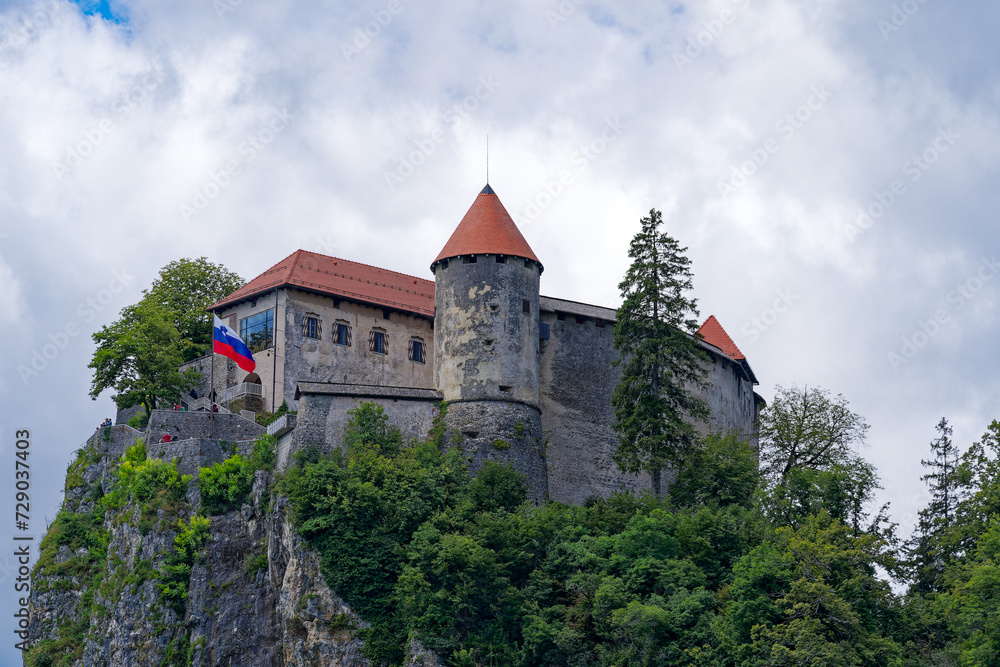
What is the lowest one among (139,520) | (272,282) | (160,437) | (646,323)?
(139,520)

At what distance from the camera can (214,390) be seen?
189 feet

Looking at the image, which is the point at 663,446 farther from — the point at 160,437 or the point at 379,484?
the point at 160,437

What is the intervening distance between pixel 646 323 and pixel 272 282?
16.0 m

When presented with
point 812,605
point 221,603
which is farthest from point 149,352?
point 812,605

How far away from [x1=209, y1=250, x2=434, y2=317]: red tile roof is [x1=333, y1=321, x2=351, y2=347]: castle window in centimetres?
120

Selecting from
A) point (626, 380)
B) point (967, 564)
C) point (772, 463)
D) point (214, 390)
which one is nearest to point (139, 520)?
point (214, 390)

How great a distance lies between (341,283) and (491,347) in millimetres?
8535

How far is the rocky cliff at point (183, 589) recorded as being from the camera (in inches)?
1857

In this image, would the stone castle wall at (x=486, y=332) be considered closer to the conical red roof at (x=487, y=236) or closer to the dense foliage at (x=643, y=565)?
the conical red roof at (x=487, y=236)

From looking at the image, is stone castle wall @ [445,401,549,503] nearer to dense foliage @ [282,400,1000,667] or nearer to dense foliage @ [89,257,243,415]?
dense foliage @ [282,400,1000,667]

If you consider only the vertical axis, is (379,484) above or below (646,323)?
below

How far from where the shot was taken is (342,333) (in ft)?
186

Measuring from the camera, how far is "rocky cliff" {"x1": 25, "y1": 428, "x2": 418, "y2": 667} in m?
47.2

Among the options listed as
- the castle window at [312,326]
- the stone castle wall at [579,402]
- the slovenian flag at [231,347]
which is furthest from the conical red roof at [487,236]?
the slovenian flag at [231,347]
